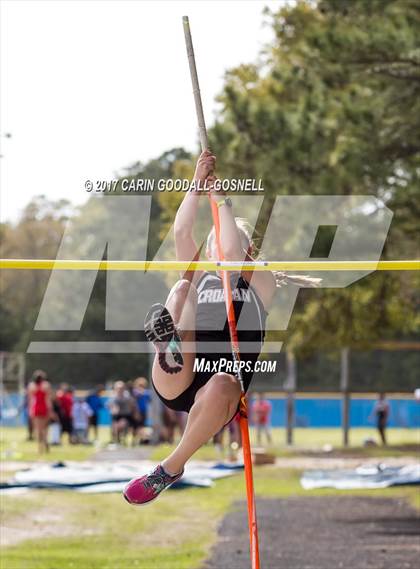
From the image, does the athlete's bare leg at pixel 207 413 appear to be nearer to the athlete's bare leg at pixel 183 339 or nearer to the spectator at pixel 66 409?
the athlete's bare leg at pixel 183 339

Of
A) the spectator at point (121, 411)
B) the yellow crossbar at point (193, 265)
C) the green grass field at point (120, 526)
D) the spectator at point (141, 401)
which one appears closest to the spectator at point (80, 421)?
the spectator at point (121, 411)

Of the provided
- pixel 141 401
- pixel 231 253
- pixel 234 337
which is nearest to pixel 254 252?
pixel 231 253

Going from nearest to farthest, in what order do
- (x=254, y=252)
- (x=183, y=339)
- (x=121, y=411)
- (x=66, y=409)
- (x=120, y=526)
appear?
1. (x=183, y=339)
2. (x=254, y=252)
3. (x=120, y=526)
4. (x=121, y=411)
5. (x=66, y=409)

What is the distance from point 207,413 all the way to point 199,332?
474 millimetres

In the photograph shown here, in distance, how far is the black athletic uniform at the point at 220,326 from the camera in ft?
24.0

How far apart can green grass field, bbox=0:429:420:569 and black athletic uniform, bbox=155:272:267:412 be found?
13.1ft

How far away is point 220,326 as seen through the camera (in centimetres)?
738

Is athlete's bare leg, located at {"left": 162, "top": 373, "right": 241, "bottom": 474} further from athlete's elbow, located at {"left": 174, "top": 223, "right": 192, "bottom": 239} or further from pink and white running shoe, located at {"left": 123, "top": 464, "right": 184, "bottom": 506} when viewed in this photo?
athlete's elbow, located at {"left": 174, "top": 223, "right": 192, "bottom": 239}

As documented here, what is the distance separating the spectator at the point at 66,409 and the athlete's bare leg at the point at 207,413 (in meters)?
26.3

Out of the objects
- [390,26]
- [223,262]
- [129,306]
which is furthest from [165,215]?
[129,306]

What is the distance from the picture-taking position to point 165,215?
26.3 m

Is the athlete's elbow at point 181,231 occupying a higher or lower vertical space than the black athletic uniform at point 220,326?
higher

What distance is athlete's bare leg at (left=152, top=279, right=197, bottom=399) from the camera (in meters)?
7.17

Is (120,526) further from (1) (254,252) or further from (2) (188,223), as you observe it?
(2) (188,223)
